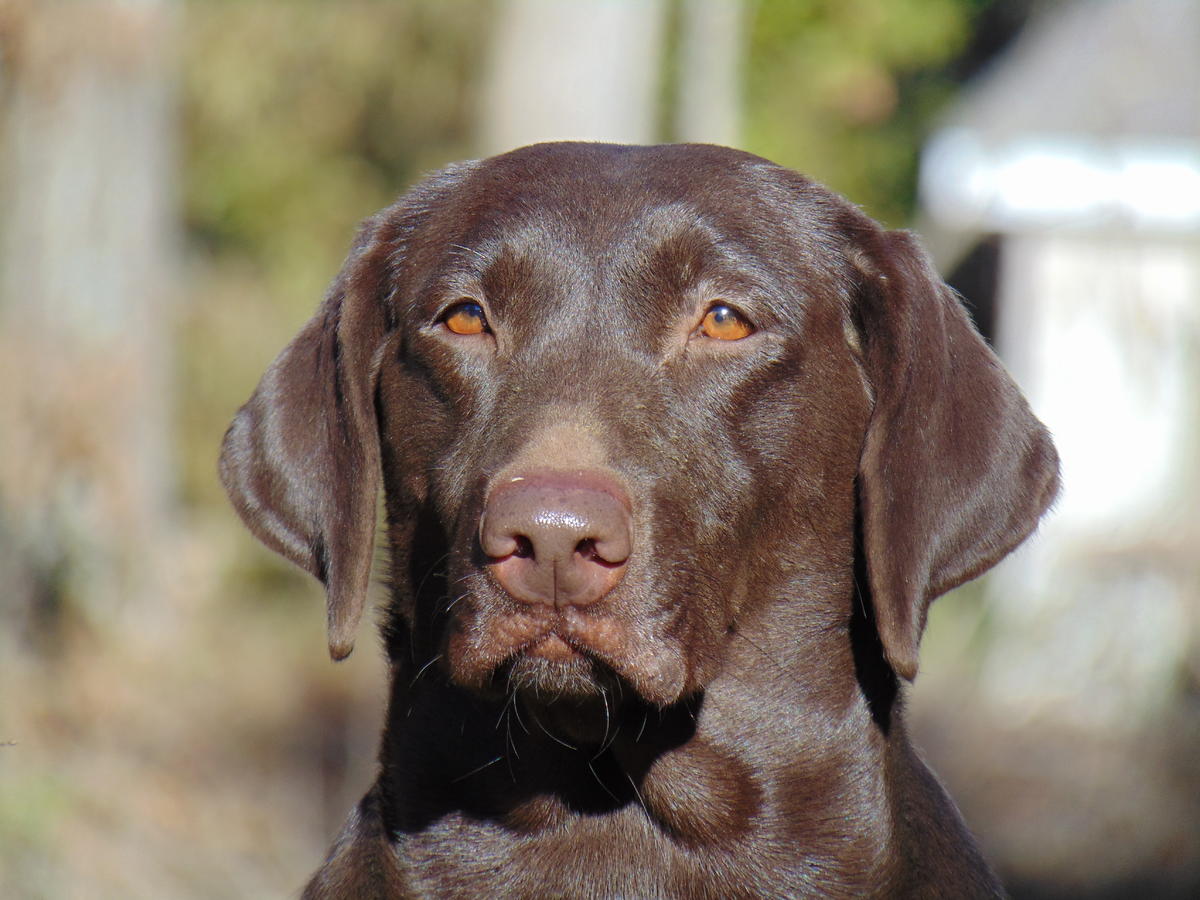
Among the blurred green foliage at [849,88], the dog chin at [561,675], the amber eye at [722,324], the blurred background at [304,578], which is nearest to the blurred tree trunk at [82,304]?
the blurred background at [304,578]

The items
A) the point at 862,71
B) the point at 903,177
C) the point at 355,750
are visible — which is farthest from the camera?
the point at 903,177

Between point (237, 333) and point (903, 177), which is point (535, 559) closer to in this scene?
point (237, 333)

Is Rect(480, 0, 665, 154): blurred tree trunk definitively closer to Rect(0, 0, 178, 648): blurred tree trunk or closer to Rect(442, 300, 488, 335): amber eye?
Rect(0, 0, 178, 648): blurred tree trunk

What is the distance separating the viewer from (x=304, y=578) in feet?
49.5

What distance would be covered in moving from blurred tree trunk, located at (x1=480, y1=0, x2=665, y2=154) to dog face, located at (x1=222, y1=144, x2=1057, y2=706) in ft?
23.8

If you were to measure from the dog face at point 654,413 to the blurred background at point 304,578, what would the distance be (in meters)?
1.03

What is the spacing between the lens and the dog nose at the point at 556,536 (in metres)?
2.83

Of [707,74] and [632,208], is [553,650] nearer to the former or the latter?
[632,208]

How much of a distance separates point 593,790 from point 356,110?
17.1 meters

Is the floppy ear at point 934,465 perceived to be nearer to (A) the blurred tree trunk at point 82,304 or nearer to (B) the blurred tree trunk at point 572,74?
(A) the blurred tree trunk at point 82,304

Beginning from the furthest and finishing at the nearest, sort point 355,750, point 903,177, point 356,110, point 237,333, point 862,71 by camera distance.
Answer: point 903,177 < point 862,71 < point 356,110 < point 237,333 < point 355,750

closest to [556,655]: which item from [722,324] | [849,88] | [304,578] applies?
[722,324]

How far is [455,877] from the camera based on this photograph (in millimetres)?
3445

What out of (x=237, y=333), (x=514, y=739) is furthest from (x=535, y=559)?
(x=237, y=333)
